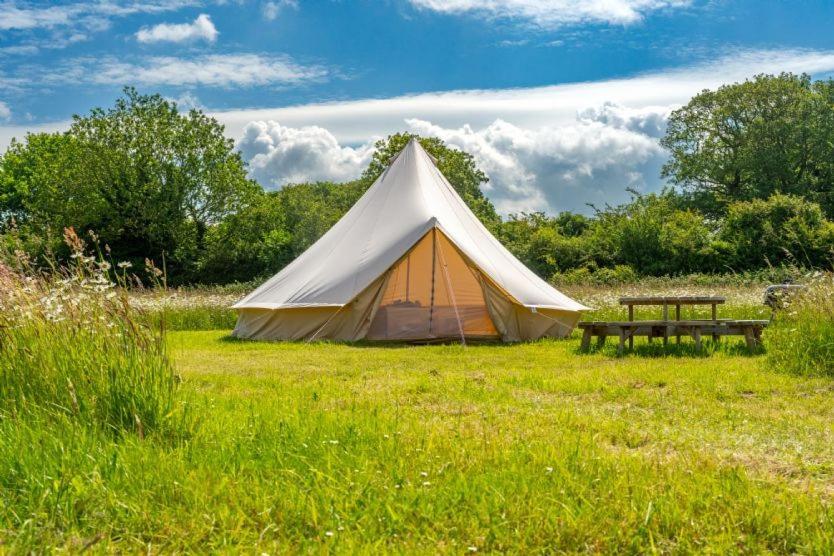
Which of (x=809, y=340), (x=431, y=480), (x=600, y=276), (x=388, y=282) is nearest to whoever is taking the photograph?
(x=431, y=480)

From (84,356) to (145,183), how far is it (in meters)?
28.1

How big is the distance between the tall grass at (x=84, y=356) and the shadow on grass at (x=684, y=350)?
576 cm

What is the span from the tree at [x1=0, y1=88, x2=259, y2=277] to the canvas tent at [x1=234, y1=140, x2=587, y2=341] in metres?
20.0

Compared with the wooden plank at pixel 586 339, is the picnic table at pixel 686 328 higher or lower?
higher

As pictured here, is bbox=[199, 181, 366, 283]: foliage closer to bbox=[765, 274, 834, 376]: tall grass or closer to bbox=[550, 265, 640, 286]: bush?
bbox=[550, 265, 640, 286]: bush

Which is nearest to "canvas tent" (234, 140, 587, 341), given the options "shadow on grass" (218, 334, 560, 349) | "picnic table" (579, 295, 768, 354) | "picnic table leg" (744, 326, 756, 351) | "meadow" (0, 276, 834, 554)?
"shadow on grass" (218, 334, 560, 349)

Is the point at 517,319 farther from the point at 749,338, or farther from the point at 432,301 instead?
the point at 749,338

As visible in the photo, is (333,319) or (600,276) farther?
(600,276)

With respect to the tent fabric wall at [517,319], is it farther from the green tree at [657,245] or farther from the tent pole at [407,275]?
the green tree at [657,245]

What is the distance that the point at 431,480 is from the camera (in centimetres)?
340

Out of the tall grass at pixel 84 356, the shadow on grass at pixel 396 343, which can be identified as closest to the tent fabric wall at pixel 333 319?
the shadow on grass at pixel 396 343

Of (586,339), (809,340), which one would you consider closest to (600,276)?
(586,339)

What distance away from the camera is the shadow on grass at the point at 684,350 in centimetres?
850

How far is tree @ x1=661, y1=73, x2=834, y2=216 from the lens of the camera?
32594 mm
